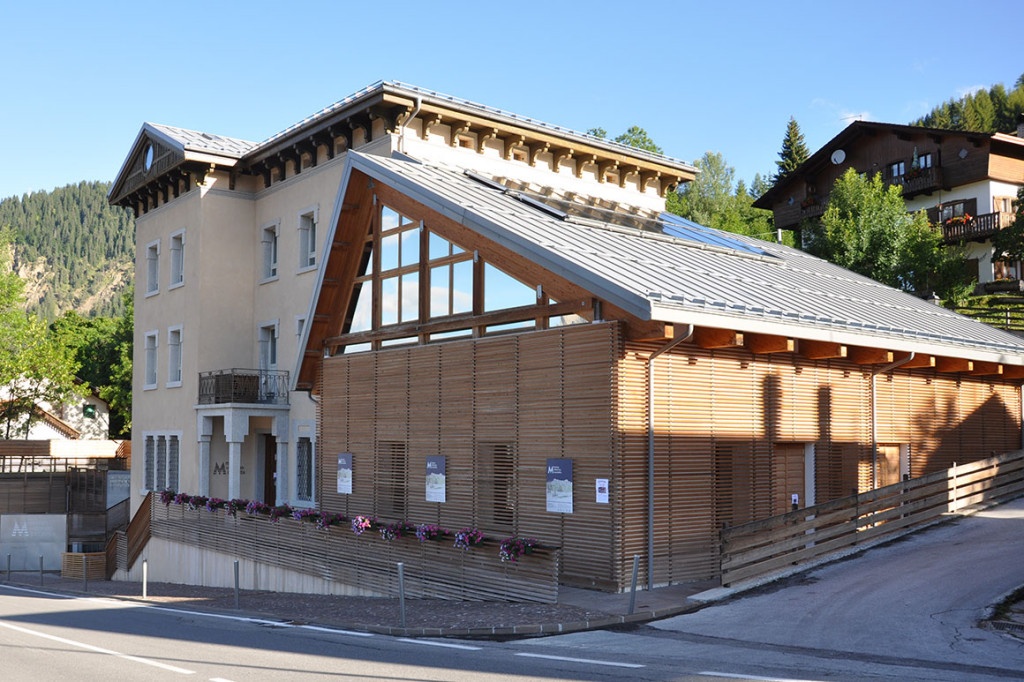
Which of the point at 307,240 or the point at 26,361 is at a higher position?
the point at 307,240

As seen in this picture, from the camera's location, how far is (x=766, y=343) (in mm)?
18875

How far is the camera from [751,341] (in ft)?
62.1

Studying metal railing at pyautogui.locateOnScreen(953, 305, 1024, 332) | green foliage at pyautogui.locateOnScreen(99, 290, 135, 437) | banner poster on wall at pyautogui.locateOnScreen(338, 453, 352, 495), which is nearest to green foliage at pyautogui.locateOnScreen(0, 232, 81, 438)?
green foliage at pyautogui.locateOnScreen(99, 290, 135, 437)

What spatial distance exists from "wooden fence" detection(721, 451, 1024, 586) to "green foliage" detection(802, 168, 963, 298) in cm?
2048

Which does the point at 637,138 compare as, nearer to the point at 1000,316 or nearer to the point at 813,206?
the point at 813,206

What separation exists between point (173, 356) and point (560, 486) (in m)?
22.5

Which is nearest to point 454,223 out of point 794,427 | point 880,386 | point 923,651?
point 794,427

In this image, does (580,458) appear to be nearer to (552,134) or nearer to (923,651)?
(923,651)

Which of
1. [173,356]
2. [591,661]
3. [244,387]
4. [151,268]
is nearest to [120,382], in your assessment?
[151,268]

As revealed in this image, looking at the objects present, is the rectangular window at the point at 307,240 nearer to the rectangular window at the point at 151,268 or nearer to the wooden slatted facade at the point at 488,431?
the wooden slatted facade at the point at 488,431

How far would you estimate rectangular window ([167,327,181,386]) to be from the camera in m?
36.4

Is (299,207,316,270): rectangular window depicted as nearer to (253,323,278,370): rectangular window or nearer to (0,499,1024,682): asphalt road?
(253,323,278,370): rectangular window

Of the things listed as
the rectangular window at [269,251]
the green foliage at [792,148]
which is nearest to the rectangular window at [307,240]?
the rectangular window at [269,251]

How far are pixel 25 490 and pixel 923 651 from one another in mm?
46080
